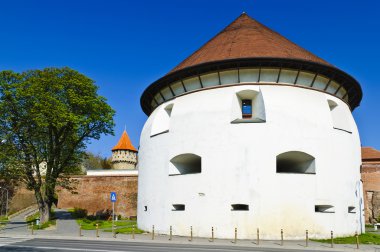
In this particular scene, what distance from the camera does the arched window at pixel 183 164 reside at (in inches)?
829

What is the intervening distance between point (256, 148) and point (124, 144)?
45304 millimetres

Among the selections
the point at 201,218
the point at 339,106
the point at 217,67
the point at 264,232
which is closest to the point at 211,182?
the point at 201,218

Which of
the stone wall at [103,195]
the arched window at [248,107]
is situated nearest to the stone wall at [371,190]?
the arched window at [248,107]

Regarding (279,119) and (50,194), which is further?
(50,194)

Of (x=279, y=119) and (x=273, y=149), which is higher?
(x=279, y=119)

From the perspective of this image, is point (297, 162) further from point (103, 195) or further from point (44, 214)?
point (103, 195)

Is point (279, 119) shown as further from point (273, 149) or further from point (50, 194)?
point (50, 194)

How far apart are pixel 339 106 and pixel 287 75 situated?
4345mm

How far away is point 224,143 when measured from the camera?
1925cm

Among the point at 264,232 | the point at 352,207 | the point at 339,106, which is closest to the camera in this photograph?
the point at 264,232

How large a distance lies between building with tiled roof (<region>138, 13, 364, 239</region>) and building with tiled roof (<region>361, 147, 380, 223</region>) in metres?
10.8

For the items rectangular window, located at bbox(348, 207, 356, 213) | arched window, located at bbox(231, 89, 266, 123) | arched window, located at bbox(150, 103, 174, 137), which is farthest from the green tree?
rectangular window, located at bbox(348, 207, 356, 213)

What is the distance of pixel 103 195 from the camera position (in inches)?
1531

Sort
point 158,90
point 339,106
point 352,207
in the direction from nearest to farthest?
point 352,207
point 339,106
point 158,90
